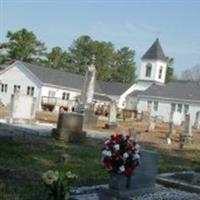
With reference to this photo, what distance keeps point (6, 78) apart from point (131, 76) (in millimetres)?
44193

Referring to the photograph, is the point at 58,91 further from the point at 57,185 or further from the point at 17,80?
the point at 57,185

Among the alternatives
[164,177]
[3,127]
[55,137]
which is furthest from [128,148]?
[3,127]

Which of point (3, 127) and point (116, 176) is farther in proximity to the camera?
point (3, 127)

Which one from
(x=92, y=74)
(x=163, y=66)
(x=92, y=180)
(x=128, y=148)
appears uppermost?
(x=163, y=66)

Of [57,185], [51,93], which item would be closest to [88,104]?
[57,185]

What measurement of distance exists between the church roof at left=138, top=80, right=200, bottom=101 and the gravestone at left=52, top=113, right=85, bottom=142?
142ft

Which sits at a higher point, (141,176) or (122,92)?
(122,92)

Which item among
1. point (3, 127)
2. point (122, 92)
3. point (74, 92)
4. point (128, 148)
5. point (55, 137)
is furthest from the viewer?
point (122, 92)

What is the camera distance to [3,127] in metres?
19.3

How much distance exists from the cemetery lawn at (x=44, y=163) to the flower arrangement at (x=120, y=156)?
3.95ft

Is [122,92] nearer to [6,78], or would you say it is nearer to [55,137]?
[6,78]

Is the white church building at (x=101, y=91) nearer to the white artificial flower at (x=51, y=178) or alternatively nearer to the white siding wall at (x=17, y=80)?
the white siding wall at (x=17, y=80)

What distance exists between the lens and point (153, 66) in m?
73.2

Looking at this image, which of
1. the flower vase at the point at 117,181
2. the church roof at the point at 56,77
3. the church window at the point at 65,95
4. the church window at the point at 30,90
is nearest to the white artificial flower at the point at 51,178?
the flower vase at the point at 117,181
